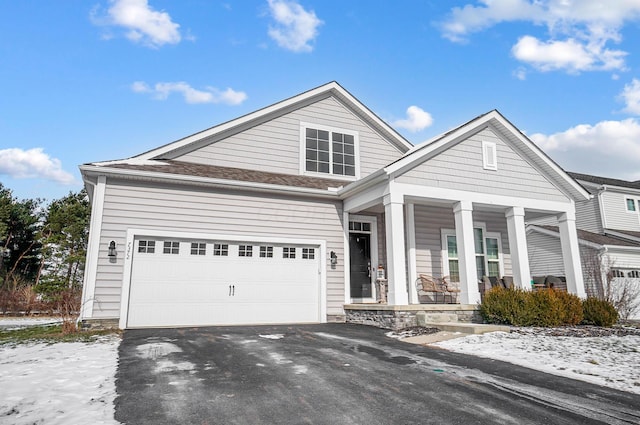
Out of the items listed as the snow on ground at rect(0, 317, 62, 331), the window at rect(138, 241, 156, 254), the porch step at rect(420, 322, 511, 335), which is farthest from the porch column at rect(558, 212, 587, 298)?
the snow on ground at rect(0, 317, 62, 331)

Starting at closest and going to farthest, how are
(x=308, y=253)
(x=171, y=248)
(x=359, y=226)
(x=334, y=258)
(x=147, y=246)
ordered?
(x=147, y=246) < (x=171, y=248) < (x=308, y=253) < (x=334, y=258) < (x=359, y=226)

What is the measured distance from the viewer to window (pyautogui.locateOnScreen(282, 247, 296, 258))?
33.0ft

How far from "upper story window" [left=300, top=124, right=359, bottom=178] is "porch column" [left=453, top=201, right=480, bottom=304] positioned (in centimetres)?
376

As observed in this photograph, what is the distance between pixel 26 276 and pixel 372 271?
24.8 metres

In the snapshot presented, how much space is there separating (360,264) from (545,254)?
40.8 ft

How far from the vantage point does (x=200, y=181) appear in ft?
30.7

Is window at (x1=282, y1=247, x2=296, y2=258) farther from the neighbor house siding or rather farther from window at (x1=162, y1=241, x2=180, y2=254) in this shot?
window at (x1=162, y1=241, x2=180, y2=254)

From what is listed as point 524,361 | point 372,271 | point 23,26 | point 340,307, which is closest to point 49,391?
point 524,361

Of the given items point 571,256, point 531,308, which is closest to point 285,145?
point 531,308

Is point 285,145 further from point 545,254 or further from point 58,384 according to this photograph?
point 545,254

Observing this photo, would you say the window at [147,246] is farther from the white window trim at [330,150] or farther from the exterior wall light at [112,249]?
the white window trim at [330,150]

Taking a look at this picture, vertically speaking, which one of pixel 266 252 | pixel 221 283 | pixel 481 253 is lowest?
pixel 221 283

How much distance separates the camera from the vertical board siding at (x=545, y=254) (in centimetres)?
1814

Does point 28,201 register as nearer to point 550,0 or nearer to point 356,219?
point 356,219
